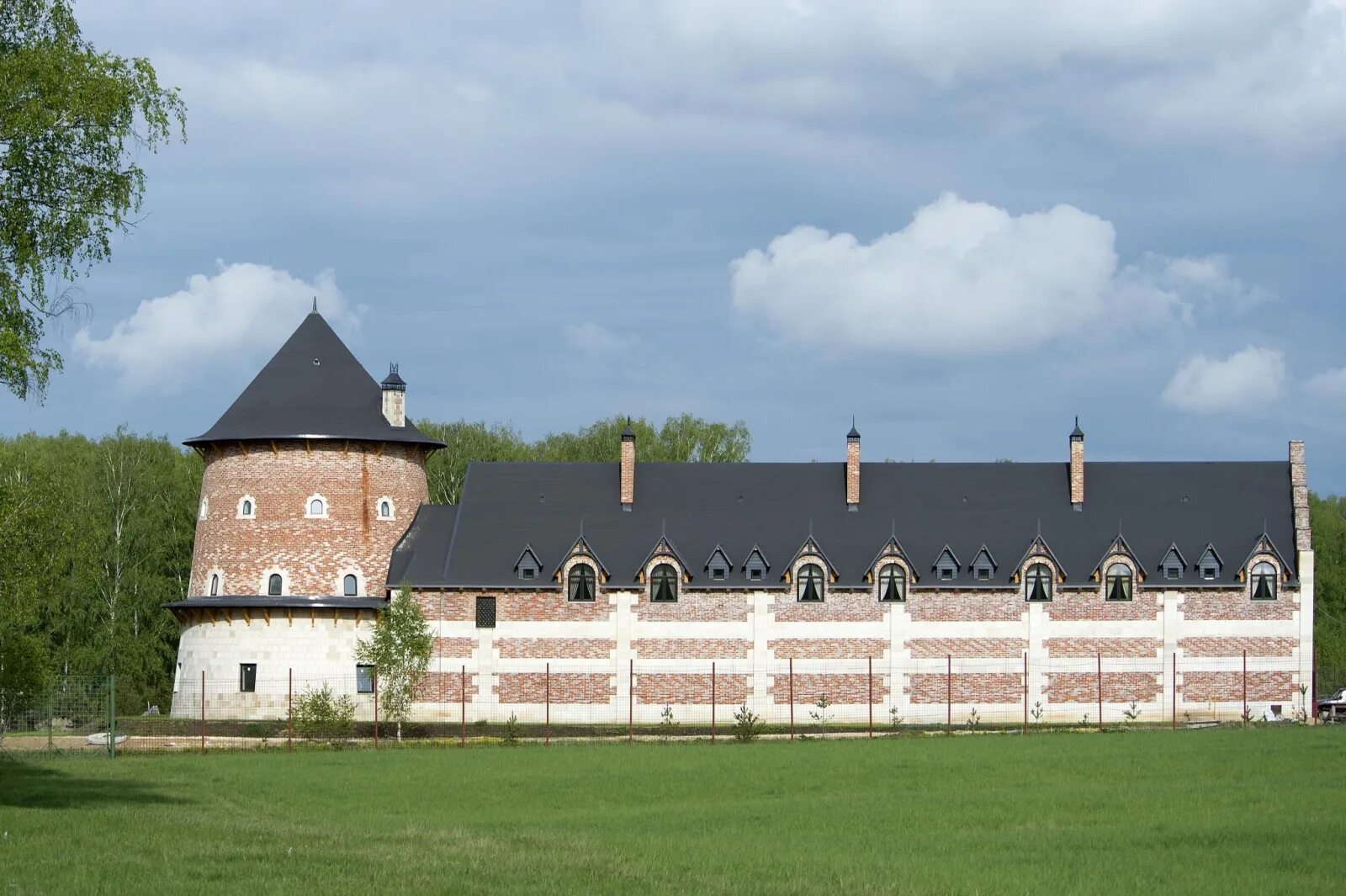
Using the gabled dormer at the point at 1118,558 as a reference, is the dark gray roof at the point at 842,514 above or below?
above

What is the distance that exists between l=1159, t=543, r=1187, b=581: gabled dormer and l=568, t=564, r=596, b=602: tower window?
1786 cm

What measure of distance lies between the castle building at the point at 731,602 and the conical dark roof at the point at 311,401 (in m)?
0.13

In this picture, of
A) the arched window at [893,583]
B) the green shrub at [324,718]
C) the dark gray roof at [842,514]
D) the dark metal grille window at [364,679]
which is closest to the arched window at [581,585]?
the dark gray roof at [842,514]

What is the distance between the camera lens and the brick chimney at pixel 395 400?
186 ft

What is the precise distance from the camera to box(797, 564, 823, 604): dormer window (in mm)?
54188

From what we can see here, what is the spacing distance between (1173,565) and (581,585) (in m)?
18.6

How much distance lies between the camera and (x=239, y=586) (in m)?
54.5

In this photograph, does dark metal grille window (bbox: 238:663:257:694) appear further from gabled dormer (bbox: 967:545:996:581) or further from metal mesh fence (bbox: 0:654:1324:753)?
gabled dormer (bbox: 967:545:996:581)

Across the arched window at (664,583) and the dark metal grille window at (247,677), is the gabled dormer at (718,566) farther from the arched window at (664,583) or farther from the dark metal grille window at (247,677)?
the dark metal grille window at (247,677)

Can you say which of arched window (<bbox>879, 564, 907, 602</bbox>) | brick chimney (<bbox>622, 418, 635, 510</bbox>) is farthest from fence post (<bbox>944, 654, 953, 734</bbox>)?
brick chimney (<bbox>622, 418, 635, 510</bbox>)

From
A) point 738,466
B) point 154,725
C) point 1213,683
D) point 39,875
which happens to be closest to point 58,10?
point 39,875

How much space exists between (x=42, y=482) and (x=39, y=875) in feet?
44.6

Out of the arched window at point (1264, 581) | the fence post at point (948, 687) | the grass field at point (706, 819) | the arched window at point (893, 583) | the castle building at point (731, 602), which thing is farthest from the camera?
the arched window at point (893, 583)

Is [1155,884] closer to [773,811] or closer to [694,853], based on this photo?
[694,853]
